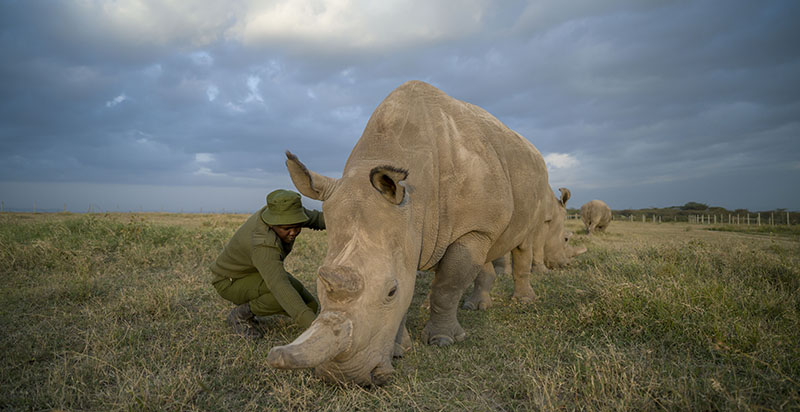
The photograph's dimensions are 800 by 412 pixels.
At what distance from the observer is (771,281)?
17.4 feet

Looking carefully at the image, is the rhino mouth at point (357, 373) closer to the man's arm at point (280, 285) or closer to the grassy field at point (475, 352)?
the grassy field at point (475, 352)

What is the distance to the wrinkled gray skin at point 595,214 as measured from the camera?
793 inches

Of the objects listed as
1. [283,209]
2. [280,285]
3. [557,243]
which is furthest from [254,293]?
[557,243]

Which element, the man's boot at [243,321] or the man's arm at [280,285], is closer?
the man's arm at [280,285]

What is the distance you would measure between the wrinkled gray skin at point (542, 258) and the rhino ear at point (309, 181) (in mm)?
3195

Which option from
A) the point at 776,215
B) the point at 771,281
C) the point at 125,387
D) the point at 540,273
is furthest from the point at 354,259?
the point at 776,215

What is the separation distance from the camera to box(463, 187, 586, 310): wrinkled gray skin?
5863 millimetres

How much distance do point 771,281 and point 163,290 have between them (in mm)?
7666

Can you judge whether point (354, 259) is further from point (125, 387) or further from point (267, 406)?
point (125, 387)

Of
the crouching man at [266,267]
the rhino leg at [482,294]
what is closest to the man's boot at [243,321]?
the crouching man at [266,267]

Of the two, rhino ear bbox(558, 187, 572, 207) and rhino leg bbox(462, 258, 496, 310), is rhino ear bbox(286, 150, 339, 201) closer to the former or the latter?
rhino leg bbox(462, 258, 496, 310)

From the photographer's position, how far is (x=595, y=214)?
20.2 meters

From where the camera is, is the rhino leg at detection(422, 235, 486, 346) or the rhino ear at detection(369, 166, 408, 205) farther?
the rhino leg at detection(422, 235, 486, 346)

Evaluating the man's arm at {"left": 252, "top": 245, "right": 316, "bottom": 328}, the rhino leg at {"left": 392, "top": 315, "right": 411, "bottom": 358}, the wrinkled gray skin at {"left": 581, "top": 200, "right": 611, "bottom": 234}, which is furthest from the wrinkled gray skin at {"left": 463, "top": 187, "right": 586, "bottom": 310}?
the wrinkled gray skin at {"left": 581, "top": 200, "right": 611, "bottom": 234}
